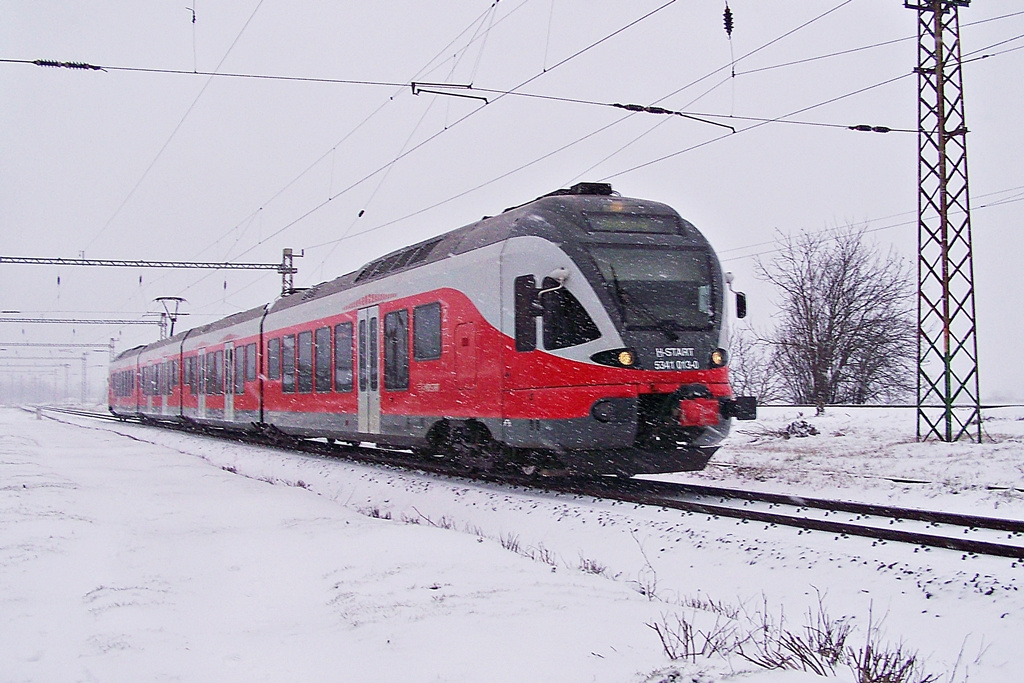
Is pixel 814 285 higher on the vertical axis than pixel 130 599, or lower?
higher

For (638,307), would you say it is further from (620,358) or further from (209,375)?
(209,375)

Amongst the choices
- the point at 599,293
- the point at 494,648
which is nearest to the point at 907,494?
the point at 599,293

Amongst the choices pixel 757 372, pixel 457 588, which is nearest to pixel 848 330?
pixel 757 372

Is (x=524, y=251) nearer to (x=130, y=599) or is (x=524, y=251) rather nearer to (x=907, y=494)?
(x=907, y=494)

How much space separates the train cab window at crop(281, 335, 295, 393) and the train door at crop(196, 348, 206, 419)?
7863 mm

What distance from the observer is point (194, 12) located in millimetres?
14734

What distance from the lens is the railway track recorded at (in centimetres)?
668

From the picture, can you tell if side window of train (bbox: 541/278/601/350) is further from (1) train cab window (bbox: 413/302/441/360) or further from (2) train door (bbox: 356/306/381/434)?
(2) train door (bbox: 356/306/381/434)

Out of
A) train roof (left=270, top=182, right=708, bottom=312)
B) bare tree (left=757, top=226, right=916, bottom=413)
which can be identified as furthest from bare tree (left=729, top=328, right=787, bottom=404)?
train roof (left=270, top=182, right=708, bottom=312)

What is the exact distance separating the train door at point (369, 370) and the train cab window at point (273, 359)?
16.3ft

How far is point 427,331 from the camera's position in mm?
12719

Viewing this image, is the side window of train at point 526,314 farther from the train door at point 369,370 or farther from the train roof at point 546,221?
the train door at point 369,370

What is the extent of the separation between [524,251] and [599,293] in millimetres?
1179

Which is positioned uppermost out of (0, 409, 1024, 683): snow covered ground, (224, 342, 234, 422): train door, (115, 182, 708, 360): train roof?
(115, 182, 708, 360): train roof
